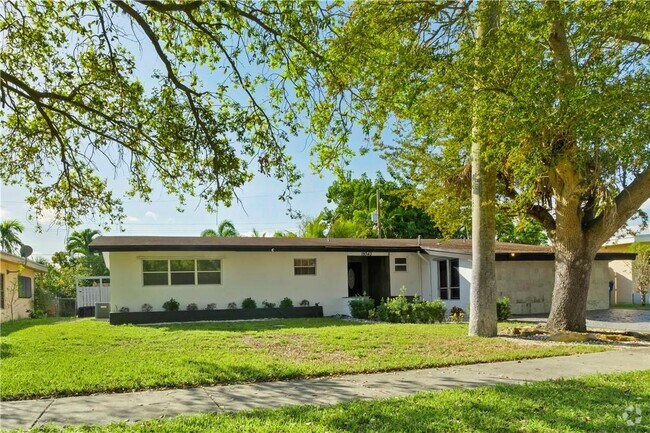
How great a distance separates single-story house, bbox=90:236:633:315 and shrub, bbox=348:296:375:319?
4.72ft

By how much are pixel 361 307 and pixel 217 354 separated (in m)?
9.19

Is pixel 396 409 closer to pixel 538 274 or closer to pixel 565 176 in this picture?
pixel 565 176

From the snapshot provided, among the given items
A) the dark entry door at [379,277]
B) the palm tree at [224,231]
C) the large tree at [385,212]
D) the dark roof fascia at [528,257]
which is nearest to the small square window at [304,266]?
the dark entry door at [379,277]

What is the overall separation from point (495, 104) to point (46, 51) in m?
7.69

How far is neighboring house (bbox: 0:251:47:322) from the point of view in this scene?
18.8 metres

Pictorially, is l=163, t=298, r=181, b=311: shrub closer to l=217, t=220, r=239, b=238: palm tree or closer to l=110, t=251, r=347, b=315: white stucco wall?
l=110, t=251, r=347, b=315: white stucco wall

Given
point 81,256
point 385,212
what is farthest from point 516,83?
point 81,256

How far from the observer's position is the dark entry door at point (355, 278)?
22031 mm

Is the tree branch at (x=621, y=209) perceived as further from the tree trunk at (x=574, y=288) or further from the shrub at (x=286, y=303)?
the shrub at (x=286, y=303)

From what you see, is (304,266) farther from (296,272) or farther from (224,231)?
(224,231)

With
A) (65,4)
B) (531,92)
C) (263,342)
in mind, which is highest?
(65,4)

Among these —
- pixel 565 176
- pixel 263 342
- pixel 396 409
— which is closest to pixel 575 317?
pixel 565 176

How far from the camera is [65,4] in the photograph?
24.7ft

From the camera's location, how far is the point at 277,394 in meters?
6.07
